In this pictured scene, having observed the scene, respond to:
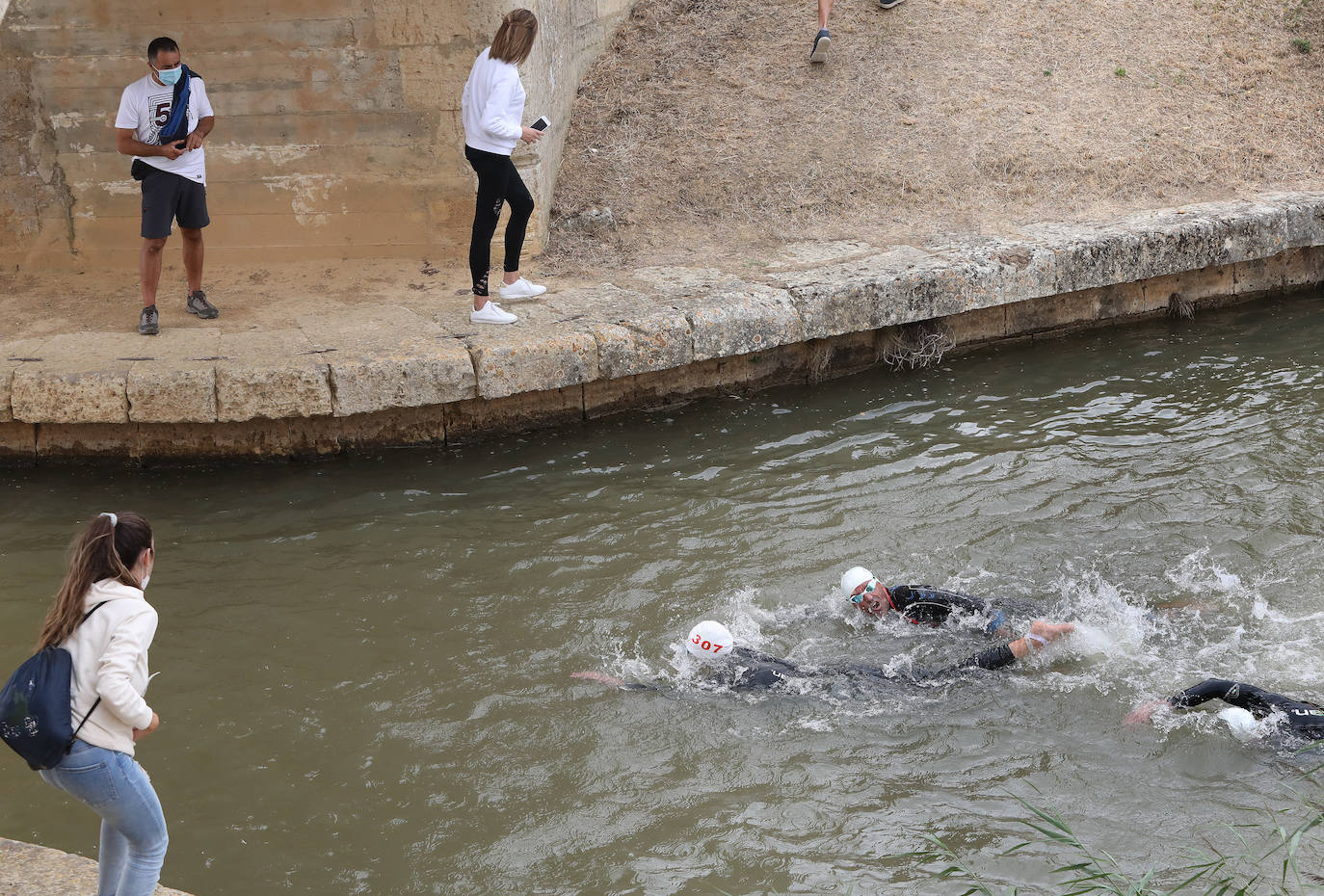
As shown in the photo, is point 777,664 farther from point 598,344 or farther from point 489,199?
point 489,199

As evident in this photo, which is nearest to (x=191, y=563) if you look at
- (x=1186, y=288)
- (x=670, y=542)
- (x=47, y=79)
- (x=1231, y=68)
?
(x=670, y=542)

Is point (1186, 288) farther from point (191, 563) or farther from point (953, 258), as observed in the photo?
point (191, 563)

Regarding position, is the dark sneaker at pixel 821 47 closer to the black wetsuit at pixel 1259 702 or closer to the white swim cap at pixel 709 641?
the white swim cap at pixel 709 641

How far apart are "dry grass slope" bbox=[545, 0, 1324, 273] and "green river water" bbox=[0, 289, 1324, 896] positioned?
1.85 metres

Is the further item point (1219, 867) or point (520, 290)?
point (520, 290)

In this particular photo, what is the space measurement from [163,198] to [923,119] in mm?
6832

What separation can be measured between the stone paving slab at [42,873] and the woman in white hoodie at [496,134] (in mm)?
4754

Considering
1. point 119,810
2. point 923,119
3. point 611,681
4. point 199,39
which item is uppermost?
point 199,39

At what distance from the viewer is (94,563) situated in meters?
3.15

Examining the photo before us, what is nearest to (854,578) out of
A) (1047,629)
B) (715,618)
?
(715,618)

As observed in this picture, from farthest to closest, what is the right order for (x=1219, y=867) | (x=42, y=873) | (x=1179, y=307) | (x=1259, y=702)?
(x=1179, y=307), (x=1259, y=702), (x=1219, y=867), (x=42, y=873)

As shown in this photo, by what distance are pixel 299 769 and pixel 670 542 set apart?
2.57 metres

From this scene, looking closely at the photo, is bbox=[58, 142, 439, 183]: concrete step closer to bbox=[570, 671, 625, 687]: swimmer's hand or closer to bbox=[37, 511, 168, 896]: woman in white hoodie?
bbox=[570, 671, 625, 687]: swimmer's hand

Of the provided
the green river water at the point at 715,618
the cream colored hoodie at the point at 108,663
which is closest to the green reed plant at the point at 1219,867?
the green river water at the point at 715,618
